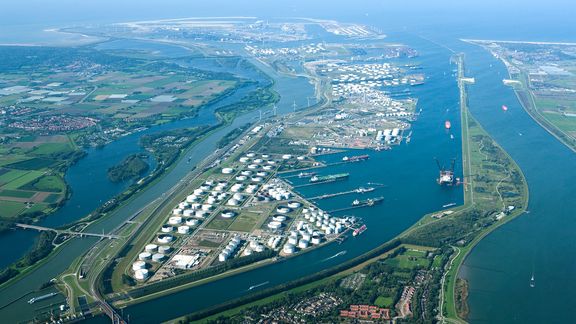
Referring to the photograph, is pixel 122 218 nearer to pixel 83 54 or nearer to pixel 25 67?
pixel 25 67

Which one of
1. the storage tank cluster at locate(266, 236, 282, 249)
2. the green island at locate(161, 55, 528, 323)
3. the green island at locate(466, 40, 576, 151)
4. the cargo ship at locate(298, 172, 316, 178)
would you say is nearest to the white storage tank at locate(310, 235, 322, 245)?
the storage tank cluster at locate(266, 236, 282, 249)

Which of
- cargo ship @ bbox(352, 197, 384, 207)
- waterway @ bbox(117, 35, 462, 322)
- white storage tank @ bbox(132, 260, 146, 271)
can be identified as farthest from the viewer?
cargo ship @ bbox(352, 197, 384, 207)

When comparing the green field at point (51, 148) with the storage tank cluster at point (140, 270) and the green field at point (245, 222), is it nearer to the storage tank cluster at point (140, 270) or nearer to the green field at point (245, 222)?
the green field at point (245, 222)

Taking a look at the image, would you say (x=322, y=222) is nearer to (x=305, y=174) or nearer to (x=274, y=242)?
(x=274, y=242)

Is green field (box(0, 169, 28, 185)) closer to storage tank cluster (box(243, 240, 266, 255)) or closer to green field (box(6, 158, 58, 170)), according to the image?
green field (box(6, 158, 58, 170))

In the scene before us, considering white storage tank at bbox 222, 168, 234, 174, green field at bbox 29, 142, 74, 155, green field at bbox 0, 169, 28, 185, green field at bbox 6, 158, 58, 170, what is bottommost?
green field at bbox 0, 169, 28, 185

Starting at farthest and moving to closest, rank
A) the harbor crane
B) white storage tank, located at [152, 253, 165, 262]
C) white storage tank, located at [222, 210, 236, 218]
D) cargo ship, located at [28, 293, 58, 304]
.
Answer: the harbor crane < white storage tank, located at [222, 210, 236, 218] < white storage tank, located at [152, 253, 165, 262] < cargo ship, located at [28, 293, 58, 304]

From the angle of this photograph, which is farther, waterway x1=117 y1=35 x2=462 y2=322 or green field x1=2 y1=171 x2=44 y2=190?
green field x1=2 y1=171 x2=44 y2=190

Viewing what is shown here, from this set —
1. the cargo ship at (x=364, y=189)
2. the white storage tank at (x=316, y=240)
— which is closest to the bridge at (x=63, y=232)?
the white storage tank at (x=316, y=240)

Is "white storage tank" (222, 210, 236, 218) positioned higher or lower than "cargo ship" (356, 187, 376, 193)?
lower
